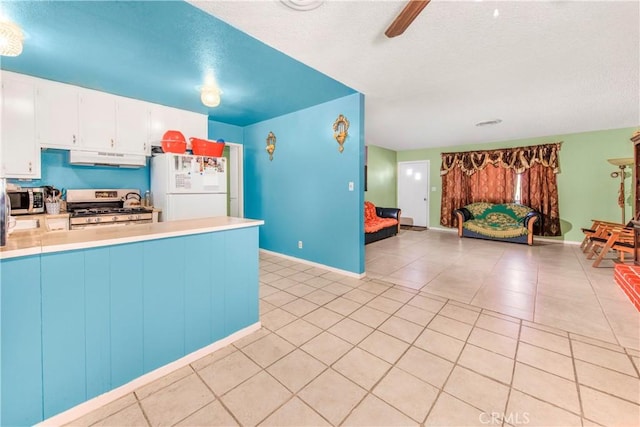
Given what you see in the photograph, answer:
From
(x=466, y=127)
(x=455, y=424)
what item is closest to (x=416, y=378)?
(x=455, y=424)

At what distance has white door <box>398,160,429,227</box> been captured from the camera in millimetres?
7566

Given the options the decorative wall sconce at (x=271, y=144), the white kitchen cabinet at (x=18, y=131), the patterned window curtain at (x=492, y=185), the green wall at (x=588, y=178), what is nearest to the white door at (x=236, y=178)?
the decorative wall sconce at (x=271, y=144)

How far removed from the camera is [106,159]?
3.29 m

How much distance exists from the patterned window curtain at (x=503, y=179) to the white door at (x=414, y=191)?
507 millimetres

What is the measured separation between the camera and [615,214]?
5.11 meters

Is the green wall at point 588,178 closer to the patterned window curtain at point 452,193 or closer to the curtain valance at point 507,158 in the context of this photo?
the curtain valance at point 507,158

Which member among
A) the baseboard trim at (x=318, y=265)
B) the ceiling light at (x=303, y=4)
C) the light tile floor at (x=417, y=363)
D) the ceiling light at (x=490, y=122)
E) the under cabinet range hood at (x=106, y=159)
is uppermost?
the ceiling light at (x=490, y=122)

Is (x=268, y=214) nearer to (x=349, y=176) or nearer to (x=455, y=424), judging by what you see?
(x=349, y=176)

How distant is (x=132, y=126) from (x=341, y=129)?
2.78 m

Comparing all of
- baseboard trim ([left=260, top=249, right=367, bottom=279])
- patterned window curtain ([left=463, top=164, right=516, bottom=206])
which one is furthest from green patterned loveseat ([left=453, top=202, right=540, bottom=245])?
baseboard trim ([left=260, top=249, right=367, bottom=279])

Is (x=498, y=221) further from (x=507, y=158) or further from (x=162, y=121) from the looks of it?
(x=162, y=121)

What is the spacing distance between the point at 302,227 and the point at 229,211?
6.40 ft

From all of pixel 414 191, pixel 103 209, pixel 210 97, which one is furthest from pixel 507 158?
pixel 103 209

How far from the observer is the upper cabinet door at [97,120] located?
3.09m
